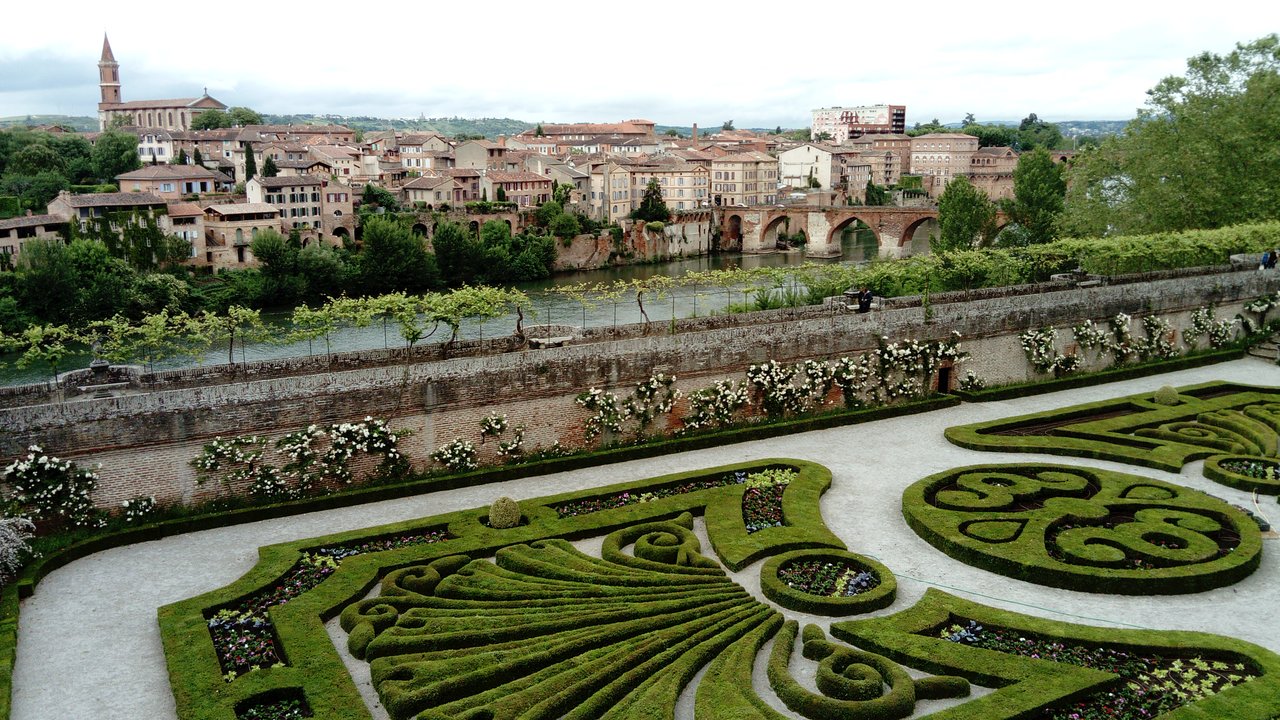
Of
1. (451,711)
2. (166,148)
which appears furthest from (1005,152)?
(451,711)

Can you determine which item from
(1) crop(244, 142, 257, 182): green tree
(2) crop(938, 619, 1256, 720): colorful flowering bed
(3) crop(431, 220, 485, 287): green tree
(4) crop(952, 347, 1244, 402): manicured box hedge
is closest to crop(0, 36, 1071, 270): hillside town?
(1) crop(244, 142, 257, 182): green tree

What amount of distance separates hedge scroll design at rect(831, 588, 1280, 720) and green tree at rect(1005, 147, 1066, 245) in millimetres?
48465

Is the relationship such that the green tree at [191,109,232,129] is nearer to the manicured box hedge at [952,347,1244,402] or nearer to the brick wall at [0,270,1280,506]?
the brick wall at [0,270,1280,506]

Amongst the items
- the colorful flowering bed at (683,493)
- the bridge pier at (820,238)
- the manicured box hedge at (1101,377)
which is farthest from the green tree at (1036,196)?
the colorful flowering bed at (683,493)

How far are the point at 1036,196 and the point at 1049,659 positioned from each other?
51.9m

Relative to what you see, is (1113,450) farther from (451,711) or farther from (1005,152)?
(1005,152)

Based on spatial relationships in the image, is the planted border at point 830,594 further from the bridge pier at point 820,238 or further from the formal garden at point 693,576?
the bridge pier at point 820,238

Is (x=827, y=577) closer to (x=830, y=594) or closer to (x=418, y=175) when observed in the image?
(x=830, y=594)

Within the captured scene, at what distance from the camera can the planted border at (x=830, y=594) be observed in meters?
17.5

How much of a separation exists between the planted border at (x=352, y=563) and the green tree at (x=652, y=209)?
237 feet

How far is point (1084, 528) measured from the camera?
2058 cm

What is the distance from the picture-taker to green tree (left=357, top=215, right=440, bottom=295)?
66750 mm

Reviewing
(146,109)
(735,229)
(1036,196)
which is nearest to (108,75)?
(146,109)

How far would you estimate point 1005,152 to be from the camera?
472ft
